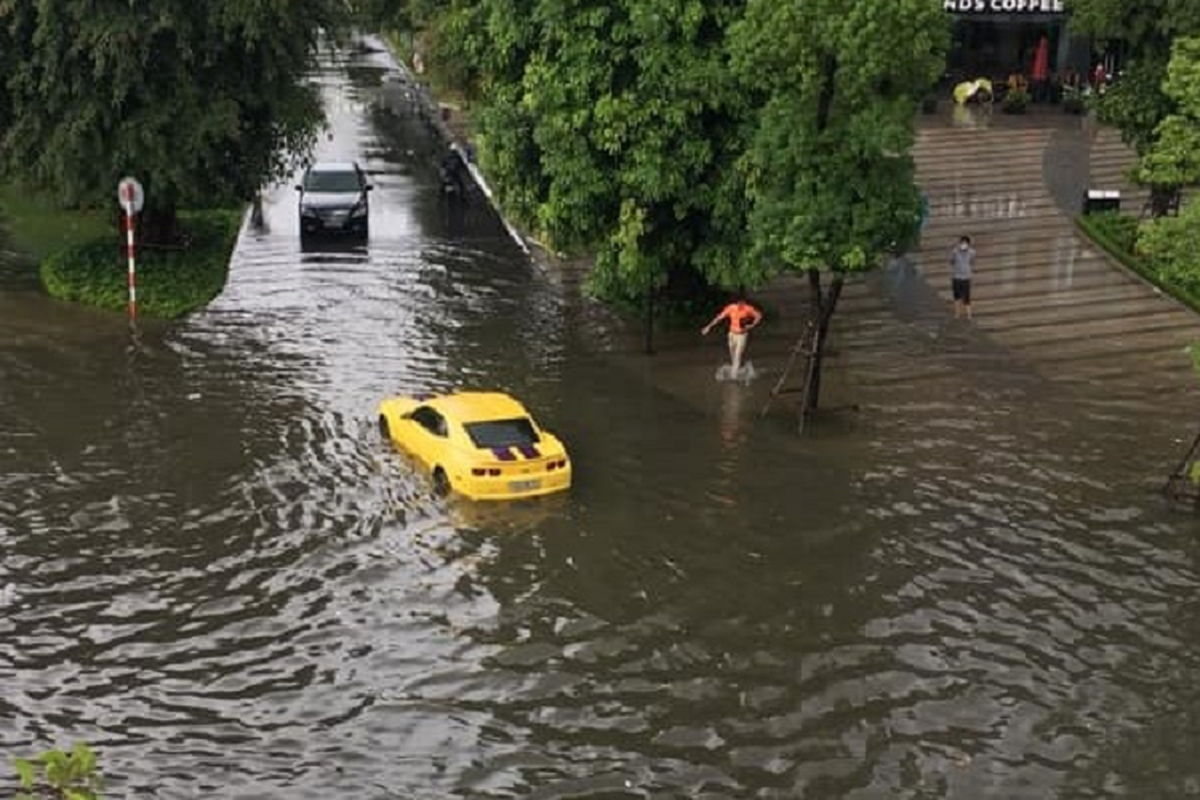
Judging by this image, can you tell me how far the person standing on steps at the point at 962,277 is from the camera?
29328 mm

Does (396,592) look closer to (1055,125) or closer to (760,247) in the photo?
(760,247)

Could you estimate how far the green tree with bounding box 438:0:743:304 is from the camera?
988 inches

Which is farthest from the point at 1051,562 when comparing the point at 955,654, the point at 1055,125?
the point at 1055,125

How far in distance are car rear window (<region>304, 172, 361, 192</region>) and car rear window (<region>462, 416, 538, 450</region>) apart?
57.7ft

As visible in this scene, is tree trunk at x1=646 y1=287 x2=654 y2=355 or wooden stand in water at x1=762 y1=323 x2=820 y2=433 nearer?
wooden stand in water at x1=762 y1=323 x2=820 y2=433

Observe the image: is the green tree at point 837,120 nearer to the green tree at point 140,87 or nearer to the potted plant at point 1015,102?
the green tree at point 140,87

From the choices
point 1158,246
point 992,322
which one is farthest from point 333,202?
point 1158,246

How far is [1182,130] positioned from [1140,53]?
42.3 ft

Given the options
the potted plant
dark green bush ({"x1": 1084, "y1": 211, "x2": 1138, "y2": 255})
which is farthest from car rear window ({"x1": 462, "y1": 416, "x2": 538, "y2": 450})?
the potted plant

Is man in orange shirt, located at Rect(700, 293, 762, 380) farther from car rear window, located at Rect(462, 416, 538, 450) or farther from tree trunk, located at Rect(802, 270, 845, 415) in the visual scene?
car rear window, located at Rect(462, 416, 538, 450)

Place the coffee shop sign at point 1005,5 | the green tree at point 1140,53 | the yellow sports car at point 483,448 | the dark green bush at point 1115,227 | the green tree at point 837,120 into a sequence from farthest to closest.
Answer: the coffee shop sign at point 1005,5, the dark green bush at point 1115,227, the green tree at point 1140,53, the green tree at point 837,120, the yellow sports car at point 483,448

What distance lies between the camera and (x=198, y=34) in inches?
1157

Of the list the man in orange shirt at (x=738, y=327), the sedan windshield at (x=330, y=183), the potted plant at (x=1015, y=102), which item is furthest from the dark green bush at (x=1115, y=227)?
the sedan windshield at (x=330, y=183)

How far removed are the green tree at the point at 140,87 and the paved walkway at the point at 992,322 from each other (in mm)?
9278
